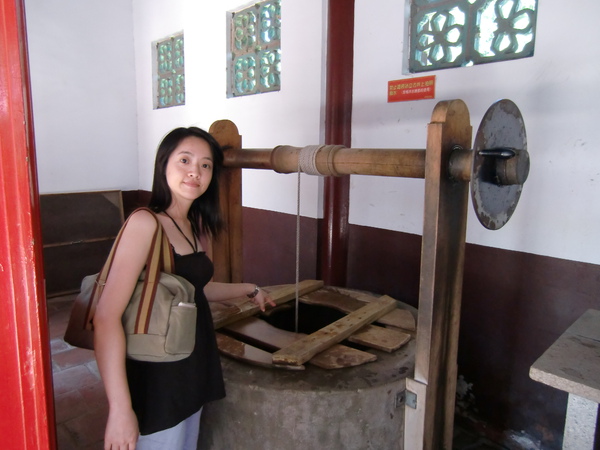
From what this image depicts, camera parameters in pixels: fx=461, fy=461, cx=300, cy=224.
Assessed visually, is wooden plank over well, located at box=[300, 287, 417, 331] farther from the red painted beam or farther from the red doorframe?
the red doorframe

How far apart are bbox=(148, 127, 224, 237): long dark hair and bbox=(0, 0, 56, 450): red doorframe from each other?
0.77m

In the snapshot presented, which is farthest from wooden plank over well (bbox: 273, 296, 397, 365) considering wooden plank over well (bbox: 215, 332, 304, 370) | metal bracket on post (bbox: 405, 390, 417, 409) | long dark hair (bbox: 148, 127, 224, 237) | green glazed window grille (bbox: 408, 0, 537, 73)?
green glazed window grille (bbox: 408, 0, 537, 73)

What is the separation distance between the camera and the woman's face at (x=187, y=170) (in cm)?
150

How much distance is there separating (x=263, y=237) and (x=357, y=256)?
3.32 ft

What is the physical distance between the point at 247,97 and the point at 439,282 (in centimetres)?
286

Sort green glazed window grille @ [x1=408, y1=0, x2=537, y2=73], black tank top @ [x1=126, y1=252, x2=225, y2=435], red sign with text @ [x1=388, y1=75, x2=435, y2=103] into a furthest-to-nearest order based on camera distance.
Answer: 1. red sign with text @ [x1=388, y1=75, x2=435, y2=103]
2. green glazed window grille @ [x1=408, y1=0, x2=537, y2=73]
3. black tank top @ [x1=126, y1=252, x2=225, y2=435]

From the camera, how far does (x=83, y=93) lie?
199 inches

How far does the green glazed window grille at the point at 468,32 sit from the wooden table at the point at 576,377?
1.44 metres

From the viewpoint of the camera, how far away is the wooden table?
123cm

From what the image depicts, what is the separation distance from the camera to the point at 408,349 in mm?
1835

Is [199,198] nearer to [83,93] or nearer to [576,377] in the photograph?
[576,377]

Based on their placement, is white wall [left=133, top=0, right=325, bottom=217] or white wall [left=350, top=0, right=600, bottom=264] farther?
white wall [left=133, top=0, right=325, bottom=217]

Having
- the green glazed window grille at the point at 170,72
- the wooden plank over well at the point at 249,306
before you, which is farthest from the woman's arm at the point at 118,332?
the green glazed window grille at the point at 170,72

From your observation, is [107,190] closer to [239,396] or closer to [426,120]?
[426,120]
